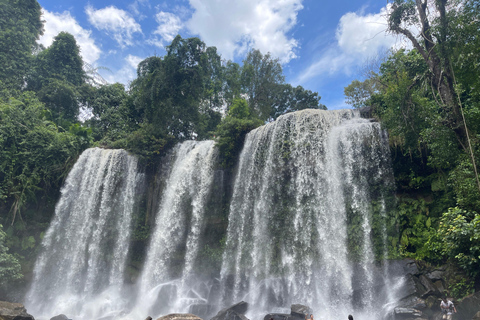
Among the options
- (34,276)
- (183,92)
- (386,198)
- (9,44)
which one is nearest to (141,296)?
(34,276)

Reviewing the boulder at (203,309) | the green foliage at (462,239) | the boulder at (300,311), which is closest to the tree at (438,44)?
the green foliage at (462,239)

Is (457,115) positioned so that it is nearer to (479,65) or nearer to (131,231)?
(479,65)

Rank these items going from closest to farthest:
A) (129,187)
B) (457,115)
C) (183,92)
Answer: (457,115) < (129,187) < (183,92)

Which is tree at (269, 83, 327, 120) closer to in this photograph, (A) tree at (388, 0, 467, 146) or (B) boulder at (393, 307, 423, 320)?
(A) tree at (388, 0, 467, 146)

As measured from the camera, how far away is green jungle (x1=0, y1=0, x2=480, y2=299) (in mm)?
8438

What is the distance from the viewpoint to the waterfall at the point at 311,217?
1023 cm

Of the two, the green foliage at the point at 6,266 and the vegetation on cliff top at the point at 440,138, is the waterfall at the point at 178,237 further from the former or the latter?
the vegetation on cliff top at the point at 440,138

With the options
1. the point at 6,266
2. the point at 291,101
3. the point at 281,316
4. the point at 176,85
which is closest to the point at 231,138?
the point at 176,85

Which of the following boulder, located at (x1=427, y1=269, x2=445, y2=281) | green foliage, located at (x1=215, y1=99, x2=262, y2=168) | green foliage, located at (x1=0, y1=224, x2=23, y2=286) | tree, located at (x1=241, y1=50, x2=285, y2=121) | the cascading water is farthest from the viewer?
tree, located at (x1=241, y1=50, x2=285, y2=121)

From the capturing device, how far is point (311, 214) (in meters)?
11.2

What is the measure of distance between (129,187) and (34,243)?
5.61m

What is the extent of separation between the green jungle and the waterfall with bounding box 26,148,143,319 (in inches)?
30.7

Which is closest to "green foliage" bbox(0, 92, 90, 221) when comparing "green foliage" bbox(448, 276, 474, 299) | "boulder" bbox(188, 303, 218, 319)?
"boulder" bbox(188, 303, 218, 319)

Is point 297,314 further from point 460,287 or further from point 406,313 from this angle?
point 460,287
